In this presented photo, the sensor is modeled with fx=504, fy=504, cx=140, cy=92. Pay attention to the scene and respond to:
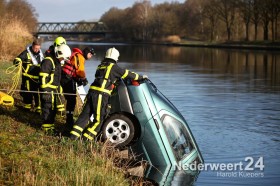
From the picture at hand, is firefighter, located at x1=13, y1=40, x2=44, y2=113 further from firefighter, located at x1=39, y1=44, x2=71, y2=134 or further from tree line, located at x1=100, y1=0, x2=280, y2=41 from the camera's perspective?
tree line, located at x1=100, y1=0, x2=280, y2=41

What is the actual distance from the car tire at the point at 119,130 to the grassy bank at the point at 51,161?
1.30ft

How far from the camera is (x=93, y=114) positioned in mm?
9445

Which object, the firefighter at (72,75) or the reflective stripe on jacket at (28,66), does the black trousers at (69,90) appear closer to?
the firefighter at (72,75)

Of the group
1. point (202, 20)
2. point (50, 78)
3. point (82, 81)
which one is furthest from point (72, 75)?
point (202, 20)

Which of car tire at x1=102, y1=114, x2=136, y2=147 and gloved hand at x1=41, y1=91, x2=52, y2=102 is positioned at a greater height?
gloved hand at x1=41, y1=91, x2=52, y2=102

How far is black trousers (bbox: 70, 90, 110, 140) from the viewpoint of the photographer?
30.4 ft

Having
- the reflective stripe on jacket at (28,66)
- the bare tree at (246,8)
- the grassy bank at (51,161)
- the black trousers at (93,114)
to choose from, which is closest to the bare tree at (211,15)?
the bare tree at (246,8)

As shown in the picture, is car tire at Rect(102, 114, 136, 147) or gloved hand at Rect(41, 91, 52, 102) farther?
gloved hand at Rect(41, 91, 52, 102)

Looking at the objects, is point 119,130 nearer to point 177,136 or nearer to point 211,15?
point 177,136

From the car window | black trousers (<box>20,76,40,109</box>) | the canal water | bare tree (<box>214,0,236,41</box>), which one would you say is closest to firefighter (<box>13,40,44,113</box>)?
black trousers (<box>20,76,40,109</box>)

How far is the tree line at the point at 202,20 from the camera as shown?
72.4m

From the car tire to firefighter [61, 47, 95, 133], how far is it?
1.93 m

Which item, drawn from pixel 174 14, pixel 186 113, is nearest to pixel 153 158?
pixel 186 113

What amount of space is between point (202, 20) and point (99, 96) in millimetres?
92637
